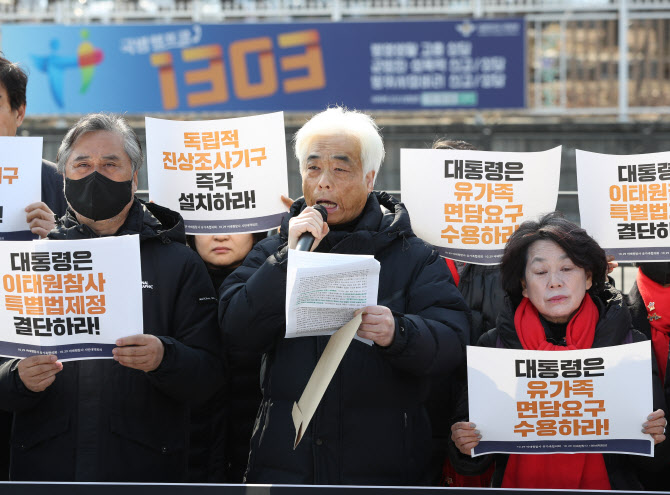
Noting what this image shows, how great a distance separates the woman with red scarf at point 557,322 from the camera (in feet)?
10.1

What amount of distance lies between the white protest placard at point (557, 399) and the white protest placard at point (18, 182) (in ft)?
6.35

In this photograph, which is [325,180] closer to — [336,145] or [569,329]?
[336,145]

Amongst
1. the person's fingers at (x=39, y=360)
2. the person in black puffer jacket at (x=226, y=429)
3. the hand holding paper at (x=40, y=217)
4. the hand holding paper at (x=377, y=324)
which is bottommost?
the person in black puffer jacket at (x=226, y=429)

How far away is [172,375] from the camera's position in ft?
9.86

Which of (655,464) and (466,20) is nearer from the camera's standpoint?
(655,464)

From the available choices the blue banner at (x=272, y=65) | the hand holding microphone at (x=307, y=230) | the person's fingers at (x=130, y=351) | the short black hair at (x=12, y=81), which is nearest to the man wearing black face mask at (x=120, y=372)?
the person's fingers at (x=130, y=351)

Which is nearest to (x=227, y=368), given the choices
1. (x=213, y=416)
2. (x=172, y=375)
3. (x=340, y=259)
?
(x=172, y=375)

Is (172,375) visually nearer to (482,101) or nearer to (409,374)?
(409,374)

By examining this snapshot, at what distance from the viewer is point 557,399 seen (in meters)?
3.01

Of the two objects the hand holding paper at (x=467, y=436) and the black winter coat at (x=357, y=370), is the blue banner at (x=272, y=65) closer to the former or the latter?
the black winter coat at (x=357, y=370)

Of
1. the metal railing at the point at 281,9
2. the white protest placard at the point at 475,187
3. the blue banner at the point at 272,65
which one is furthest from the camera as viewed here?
the metal railing at the point at 281,9

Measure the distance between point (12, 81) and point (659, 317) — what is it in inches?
118

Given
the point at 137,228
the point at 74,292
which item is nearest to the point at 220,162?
the point at 137,228

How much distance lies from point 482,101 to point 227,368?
1125 centimetres
